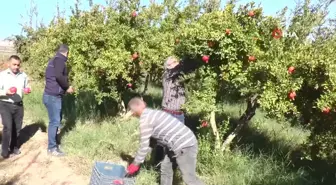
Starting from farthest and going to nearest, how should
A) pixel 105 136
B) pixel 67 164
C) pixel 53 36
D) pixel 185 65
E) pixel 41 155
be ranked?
1. pixel 53 36
2. pixel 105 136
3. pixel 41 155
4. pixel 67 164
5. pixel 185 65

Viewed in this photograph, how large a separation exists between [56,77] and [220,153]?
8.86 feet

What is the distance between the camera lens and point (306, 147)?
17.0 ft

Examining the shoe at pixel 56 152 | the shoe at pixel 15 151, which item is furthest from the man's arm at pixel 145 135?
the shoe at pixel 15 151

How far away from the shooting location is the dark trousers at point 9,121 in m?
6.04

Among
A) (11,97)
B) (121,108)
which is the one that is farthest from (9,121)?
(121,108)

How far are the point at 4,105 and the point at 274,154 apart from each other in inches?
166

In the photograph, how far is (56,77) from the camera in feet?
19.6

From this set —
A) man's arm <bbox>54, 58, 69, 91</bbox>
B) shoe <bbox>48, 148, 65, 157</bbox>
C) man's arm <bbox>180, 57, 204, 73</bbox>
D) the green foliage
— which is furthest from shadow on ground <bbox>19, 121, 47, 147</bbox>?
man's arm <bbox>180, 57, 204, 73</bbox>

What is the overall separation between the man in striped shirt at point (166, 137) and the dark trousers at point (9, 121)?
2694 mm

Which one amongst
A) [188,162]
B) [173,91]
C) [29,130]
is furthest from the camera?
[29,130]

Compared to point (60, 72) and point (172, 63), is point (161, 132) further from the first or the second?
point (60, 72)

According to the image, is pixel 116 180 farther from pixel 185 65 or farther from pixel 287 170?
pixel 287 170

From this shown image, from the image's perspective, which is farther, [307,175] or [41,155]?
[41,155]

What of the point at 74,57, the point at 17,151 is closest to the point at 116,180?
the point at 17,151
